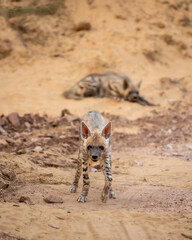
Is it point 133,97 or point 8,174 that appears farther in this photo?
point 133,97

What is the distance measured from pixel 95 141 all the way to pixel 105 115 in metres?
7.47

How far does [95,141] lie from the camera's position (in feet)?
19.1

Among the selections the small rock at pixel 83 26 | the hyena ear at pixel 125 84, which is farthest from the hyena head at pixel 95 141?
the small rock at pixel 83 26

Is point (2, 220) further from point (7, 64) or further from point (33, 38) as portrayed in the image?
point (33, 38)

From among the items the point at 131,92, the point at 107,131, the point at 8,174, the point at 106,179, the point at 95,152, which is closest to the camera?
the point at 95,152

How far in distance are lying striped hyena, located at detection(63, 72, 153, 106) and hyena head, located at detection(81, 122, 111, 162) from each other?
8.67m

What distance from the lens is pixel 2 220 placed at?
→ 4.33 meters

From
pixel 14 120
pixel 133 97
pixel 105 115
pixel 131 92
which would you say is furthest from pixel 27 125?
pixel 131 92

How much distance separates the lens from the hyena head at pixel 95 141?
5691 millimetres

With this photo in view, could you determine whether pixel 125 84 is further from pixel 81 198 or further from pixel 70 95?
pixel 81 198

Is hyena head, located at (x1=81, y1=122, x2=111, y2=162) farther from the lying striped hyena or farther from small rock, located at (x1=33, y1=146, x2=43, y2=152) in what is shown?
the lying striped hyena

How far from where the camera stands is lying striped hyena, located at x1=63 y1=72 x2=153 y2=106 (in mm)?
14828

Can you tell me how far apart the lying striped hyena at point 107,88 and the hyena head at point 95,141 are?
8671 mm

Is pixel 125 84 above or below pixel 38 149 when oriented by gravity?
above
